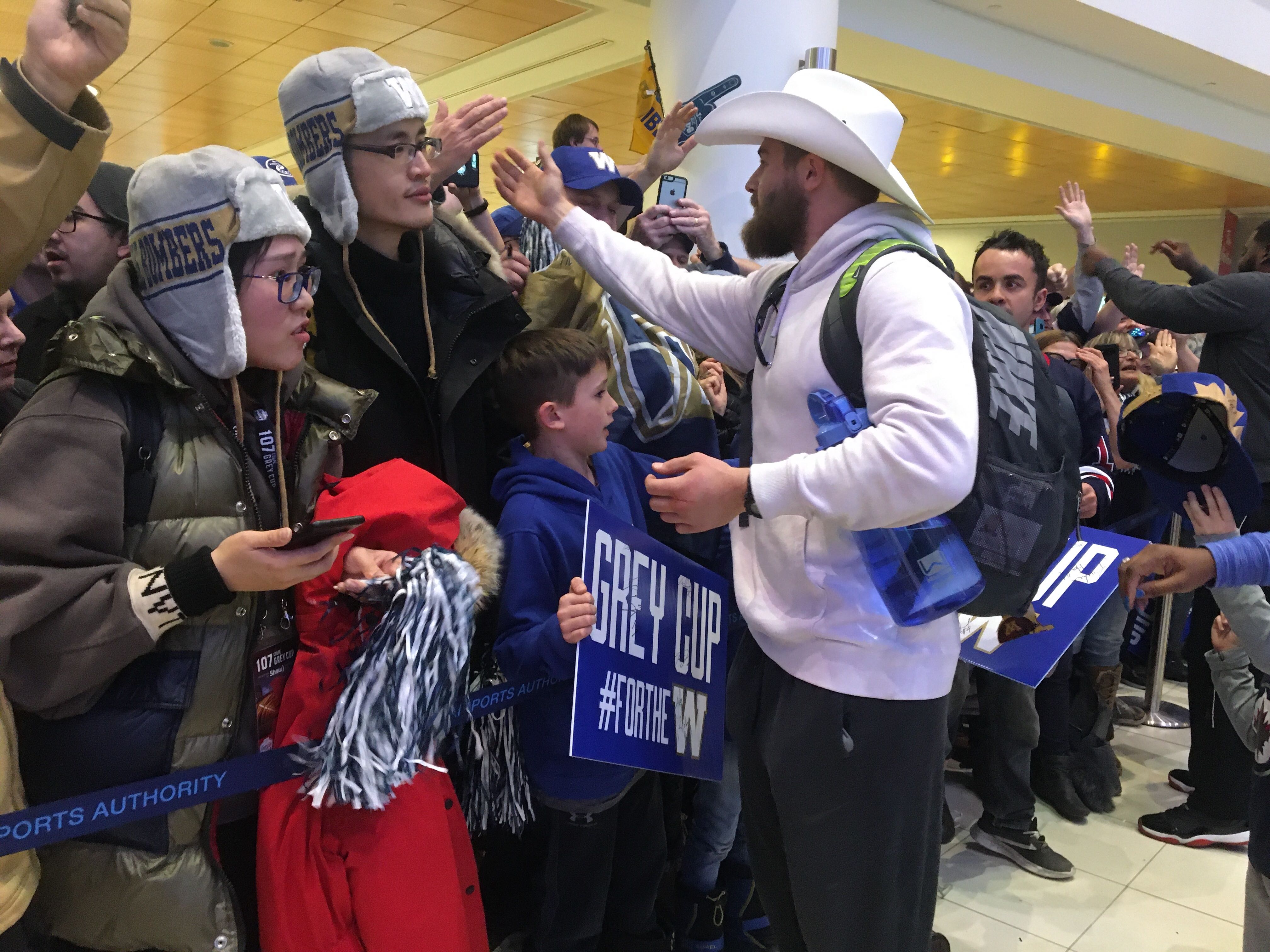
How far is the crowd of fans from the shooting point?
48.5 inches

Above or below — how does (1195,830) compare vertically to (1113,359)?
below

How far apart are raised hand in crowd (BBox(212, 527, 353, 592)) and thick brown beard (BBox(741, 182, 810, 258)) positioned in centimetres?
87

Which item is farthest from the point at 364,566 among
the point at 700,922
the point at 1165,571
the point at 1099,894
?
the point at 1099,894

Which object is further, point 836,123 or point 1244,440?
point 1244,440

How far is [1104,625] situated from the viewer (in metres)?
3.62

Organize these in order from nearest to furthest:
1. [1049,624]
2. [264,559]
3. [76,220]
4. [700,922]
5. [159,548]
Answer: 1. [264,559]
2. [159,548]
3. [76,220]
4. [1049,624]
5. [700,922]

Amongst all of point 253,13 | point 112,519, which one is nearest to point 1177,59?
point 253,13

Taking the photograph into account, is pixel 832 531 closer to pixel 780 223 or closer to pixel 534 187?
pixel 780 223

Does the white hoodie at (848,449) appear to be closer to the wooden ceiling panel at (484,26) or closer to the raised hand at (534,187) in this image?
the raised hand at (534,187)

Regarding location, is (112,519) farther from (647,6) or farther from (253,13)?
(253,13)

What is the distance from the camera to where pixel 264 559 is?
1211 mm

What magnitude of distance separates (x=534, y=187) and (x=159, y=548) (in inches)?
40.5

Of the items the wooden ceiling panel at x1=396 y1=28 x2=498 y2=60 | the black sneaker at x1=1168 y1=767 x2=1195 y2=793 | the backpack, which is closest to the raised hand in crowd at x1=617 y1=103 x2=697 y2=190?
the backpack

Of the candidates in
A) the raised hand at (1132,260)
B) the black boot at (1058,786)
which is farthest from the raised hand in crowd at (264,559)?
the raised hand at (1132,260)
